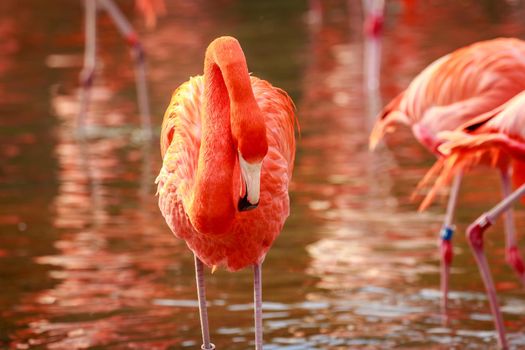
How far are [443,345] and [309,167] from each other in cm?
329

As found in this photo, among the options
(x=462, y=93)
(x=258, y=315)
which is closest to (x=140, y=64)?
(x=462, y=93)

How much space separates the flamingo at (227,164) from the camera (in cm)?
334

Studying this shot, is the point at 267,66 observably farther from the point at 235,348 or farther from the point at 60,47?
the point at 235,348

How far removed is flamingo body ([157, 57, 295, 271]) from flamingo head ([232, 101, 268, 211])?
402mm

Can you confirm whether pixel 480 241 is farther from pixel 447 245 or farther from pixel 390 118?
pixel 390 118

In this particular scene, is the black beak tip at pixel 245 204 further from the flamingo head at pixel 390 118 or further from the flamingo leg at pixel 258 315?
the flamingo head at pixel 390 118

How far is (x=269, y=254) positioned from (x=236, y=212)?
2.39 m

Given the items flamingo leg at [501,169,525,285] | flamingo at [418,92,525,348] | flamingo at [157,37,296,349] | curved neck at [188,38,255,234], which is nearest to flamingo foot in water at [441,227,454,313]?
flamingo leg at [501,169,525,285]

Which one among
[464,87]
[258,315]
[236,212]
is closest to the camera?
[236,212]

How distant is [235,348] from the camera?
187 inches

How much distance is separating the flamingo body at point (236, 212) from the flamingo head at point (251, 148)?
1.32 feet

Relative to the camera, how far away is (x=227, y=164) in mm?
3504

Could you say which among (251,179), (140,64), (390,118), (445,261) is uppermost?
(140,64)

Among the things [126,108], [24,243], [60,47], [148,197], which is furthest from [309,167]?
[60,47]
